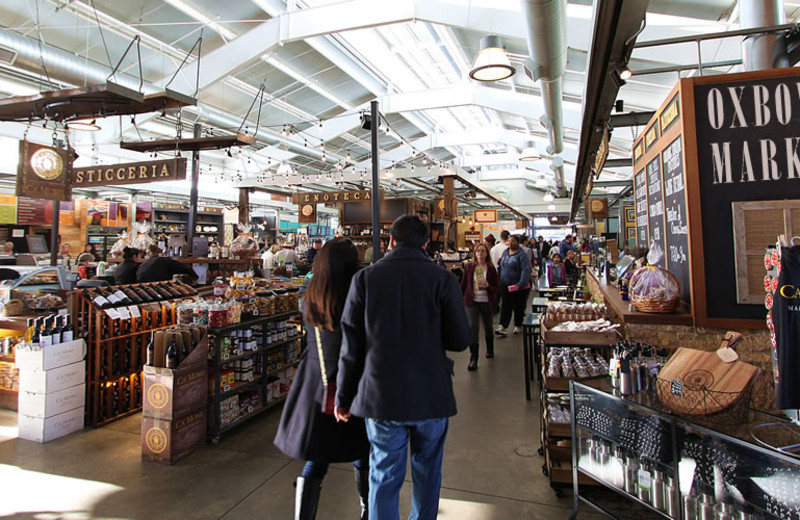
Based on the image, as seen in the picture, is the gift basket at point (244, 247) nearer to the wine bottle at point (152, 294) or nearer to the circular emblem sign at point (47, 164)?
the circular emblem sign at point (47, 164)

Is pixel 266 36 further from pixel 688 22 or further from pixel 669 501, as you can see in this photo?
pixel 669 501

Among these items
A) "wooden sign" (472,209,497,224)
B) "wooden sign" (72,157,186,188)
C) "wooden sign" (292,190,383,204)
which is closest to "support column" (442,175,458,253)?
"wooden sign" (292,190,383,204)

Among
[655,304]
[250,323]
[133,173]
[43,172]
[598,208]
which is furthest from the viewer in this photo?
[598,208]

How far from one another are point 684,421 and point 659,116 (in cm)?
236

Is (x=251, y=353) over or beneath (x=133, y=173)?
beneath

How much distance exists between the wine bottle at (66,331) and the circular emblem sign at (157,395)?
117 cm

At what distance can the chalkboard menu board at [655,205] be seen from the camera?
133 inches

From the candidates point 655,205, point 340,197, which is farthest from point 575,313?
point 340,197

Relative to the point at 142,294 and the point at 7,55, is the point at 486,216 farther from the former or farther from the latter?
the point at 7,55

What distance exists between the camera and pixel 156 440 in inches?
125

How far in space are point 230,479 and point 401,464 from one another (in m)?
1.63

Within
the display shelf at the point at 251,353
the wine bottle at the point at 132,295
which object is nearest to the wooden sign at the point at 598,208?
the display shelf at the point at 251,353

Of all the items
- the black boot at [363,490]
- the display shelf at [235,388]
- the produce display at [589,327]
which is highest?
the produce display at [589,327]

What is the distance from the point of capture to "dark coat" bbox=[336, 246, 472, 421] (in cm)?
187
